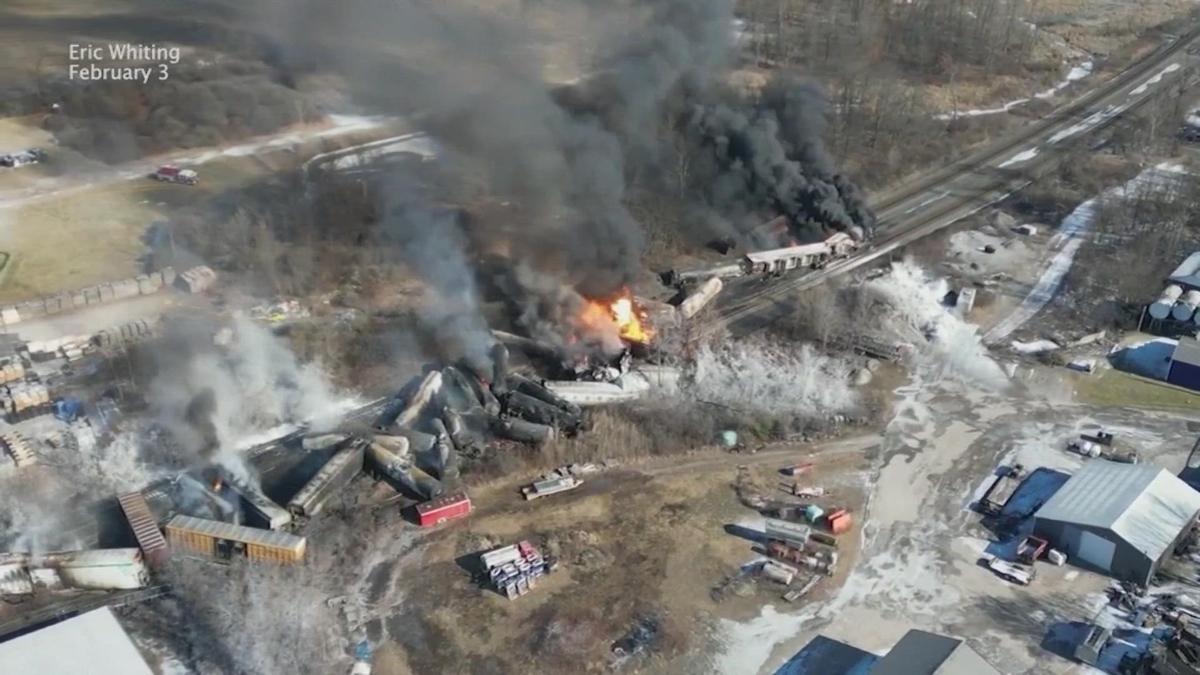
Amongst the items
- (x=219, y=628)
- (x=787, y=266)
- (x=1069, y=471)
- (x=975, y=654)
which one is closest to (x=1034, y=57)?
(x=787, y=266)

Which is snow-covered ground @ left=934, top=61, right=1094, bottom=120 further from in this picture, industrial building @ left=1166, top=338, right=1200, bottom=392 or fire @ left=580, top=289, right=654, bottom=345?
fire @ left=580, top=289, right=654, bottom=345

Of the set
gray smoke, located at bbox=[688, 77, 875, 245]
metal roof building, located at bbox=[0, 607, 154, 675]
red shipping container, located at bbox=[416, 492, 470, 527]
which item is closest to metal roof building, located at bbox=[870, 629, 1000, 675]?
red shipping container, located at bbox=[416, 492, 470, 527]

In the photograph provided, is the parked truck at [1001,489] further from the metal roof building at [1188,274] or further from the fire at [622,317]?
the metal roof building at [1188,274]

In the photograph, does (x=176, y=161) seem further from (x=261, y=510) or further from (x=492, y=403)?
(x=261, y=510)

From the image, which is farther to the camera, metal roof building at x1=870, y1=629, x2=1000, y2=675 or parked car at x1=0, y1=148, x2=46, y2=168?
parked car at x1=0, y1=148, x2=46, y2=168

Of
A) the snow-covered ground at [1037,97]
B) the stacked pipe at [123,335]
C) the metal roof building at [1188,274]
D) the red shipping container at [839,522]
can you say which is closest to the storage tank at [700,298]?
the red shipping container at [839,522]

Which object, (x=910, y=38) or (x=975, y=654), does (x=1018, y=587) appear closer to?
(x=975, y=654)
